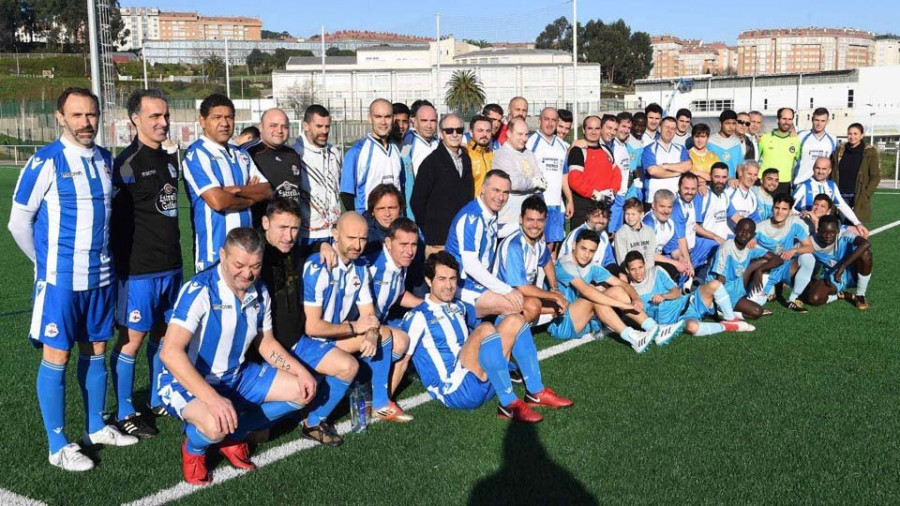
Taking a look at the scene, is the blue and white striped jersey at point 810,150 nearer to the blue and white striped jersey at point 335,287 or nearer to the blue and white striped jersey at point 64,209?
the blue and white striped jersey at point 335,287

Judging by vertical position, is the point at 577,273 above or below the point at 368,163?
below

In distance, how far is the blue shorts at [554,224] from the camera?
309 inches

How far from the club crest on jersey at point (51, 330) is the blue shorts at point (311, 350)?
1.25m

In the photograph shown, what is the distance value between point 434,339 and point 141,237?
1.87m

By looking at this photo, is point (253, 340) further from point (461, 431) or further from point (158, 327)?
point (461, 431)

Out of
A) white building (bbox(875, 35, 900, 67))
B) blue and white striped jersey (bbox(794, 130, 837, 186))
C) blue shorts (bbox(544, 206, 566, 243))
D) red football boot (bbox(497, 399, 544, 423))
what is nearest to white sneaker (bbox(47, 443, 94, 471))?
red football boot (bbox(497, 399, 544, 423))

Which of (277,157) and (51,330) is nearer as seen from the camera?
(51,330)

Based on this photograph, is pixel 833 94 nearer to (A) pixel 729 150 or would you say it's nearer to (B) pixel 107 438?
(A) pixel 729 150

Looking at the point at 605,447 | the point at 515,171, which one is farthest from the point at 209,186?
the point at 515,171

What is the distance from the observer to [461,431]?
4648 mm

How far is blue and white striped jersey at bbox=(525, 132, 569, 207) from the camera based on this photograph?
783cm

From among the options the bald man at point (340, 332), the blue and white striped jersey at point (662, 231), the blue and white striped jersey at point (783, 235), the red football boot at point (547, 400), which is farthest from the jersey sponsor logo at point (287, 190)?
the blue and white striped jersey at point (783, 235)

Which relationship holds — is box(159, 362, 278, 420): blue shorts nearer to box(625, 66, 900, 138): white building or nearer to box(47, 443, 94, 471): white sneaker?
box(47, 443, 94, 471): white sneaker

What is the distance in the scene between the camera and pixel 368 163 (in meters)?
6.20
